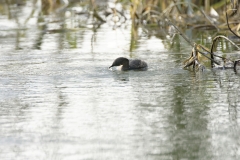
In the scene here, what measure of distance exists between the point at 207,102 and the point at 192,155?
6.47ft

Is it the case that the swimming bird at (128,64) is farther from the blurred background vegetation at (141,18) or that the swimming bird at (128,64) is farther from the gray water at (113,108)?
the blurred background vegetation at (141,18)

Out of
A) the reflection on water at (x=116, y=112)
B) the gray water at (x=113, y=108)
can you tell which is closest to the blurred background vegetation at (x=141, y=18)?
the gray water at (x=113, y=108)

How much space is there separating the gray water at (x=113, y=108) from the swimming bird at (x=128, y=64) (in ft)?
0.44

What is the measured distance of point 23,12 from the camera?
20891 millimetres

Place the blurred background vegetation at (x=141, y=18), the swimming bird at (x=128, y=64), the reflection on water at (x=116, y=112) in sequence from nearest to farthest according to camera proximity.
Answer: the reflection on water at (x=116, y=112) → the swimming bird at (x=128, y=64) → the blurred background vegetation at (x=141, y=18)

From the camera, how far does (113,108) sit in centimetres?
730

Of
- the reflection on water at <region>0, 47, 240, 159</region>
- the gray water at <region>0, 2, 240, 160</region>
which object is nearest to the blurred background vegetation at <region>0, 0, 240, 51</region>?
the gray water at <region>0, 2, 240, 160</region>

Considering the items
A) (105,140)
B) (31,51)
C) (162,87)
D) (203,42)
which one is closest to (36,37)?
(31,51)

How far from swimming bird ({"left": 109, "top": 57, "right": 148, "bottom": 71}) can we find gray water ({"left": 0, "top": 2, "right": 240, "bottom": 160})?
133 mm

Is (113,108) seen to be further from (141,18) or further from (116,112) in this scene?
(141,18)

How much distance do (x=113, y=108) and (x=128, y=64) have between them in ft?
8.47

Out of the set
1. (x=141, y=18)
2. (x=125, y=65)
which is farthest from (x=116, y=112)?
(x=141, y=18)

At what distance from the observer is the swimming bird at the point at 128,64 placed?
9688 millimetres

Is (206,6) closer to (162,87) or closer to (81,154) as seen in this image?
(162,87)
